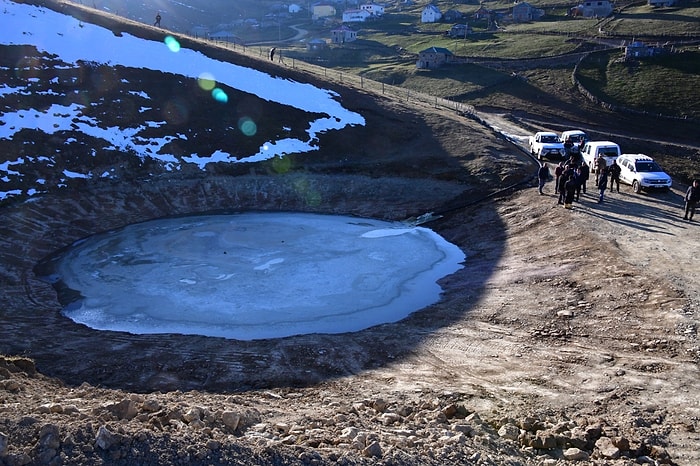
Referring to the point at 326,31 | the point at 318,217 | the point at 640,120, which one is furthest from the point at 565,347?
the point at 326,31

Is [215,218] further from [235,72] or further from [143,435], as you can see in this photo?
[143,435]

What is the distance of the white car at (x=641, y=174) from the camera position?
25953 mm

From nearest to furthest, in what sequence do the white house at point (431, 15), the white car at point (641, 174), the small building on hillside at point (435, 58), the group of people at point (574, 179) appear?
the group of people at point (574, 179) < the white car at point (641, 174) < the small building on hillside at point (435, 58) < the white house at point (431, 15)

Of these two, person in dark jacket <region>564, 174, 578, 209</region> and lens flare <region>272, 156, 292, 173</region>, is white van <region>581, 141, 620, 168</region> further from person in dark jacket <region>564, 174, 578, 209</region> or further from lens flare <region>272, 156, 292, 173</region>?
lens flare <region>272, 156, 292, 173</region>

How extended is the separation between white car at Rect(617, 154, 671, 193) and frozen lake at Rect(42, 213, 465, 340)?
944cm

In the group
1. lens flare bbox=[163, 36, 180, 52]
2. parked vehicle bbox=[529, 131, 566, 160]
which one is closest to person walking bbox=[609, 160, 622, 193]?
parked vehicle bbox=[529, 131, 566, 160]

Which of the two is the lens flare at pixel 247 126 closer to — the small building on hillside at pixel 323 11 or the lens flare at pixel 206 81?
the lens flare at pixel 206 81

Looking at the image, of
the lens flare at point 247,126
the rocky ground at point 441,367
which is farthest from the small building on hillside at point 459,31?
the rocky ground at point 441,367

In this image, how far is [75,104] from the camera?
35.9 meters

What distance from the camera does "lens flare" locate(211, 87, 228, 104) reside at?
40.9 meters

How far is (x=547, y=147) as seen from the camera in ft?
114

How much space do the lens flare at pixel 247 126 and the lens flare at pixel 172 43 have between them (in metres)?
11.5

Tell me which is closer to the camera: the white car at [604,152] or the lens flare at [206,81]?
the white car at [604,152]

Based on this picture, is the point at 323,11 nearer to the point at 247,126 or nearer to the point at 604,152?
the point at 247,126
